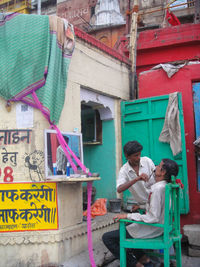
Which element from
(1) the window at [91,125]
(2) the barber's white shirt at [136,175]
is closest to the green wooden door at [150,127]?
(1) the window at [91,125]

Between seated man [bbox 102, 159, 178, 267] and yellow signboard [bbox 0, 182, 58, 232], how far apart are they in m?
0.95

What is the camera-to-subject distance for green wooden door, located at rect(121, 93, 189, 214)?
15.6 ft

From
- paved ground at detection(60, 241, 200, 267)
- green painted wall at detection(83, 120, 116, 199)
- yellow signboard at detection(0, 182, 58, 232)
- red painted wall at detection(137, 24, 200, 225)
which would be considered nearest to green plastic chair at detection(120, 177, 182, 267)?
paved ground at detection(60, 241, 200, 267)

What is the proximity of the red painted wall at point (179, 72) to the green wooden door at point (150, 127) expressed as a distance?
25cm

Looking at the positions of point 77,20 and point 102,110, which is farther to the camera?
point 77,20

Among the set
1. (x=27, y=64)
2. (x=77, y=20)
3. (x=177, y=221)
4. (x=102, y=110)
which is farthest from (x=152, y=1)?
(x=177, y=221)

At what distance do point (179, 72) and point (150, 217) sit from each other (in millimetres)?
3329

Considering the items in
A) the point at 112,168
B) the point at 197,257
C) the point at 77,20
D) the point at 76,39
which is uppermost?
the point at 77,20

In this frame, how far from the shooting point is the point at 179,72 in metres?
5.16

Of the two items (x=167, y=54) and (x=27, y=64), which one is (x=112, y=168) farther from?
(x=167, y=54)

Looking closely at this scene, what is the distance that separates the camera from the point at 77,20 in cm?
2214

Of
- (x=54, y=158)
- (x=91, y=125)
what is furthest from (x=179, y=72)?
(x=54, y=158)

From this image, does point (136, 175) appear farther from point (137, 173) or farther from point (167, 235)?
point (167, 235)

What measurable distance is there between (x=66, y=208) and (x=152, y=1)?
2016 cm
